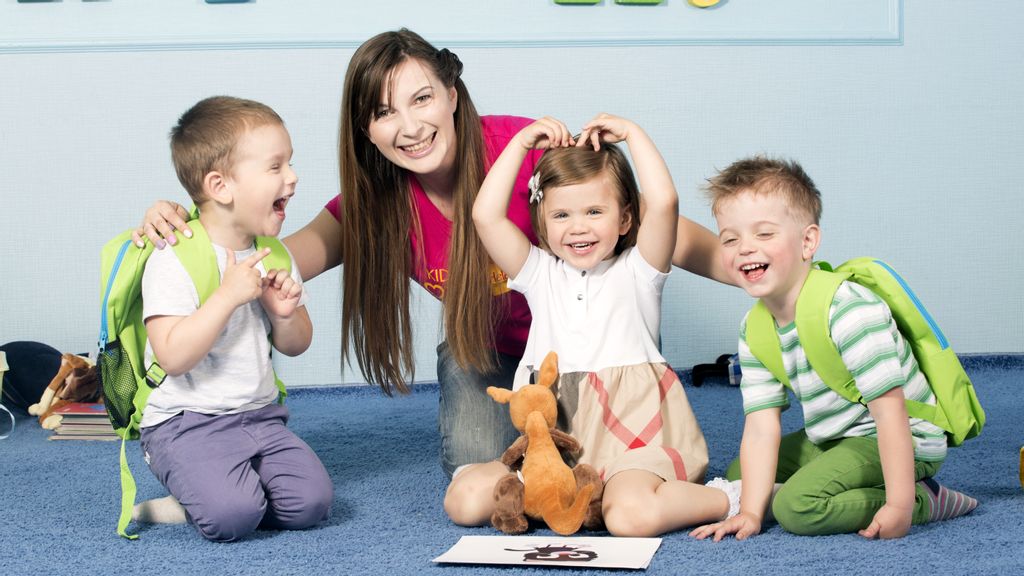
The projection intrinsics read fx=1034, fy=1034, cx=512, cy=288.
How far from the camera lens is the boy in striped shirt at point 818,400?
143 centimetres

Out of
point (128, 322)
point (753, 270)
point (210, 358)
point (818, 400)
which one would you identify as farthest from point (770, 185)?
point (128, 322)

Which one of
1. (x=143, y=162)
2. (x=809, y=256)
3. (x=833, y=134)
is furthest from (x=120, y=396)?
(x=833, y=134)

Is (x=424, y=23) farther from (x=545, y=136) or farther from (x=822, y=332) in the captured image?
(x=822, y=332)

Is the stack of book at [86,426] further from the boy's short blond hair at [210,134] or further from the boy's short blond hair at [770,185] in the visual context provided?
the boy's short blond hair at [770,185]

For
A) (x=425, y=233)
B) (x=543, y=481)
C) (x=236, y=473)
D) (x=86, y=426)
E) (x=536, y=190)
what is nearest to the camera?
(x=543, y=481)

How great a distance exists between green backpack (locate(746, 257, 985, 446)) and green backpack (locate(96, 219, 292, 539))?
32.9 inches

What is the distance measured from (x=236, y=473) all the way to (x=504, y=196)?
2.05ft

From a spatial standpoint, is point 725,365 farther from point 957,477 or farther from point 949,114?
point 957,477

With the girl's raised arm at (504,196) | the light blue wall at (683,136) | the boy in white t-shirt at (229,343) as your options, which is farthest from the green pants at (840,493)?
the light blue wall at (683,136)

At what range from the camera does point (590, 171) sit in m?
1.70

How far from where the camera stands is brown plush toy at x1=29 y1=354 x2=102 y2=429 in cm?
270

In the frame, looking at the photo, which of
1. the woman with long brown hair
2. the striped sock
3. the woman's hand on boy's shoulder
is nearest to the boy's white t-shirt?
the woman with long brown hair

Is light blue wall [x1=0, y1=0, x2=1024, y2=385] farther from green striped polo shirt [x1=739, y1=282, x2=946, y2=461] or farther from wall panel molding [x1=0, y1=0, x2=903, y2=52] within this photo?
green striped polo shirt [x1=739, y1=282, x2=946, y2=461]

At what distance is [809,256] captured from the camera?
1521mm
